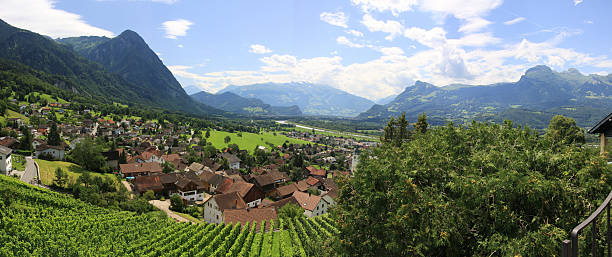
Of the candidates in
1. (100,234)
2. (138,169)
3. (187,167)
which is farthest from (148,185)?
(100,234)

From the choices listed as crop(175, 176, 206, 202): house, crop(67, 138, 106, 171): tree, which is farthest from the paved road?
crop(175, 176, 206, 202): house

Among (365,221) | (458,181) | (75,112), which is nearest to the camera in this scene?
(458,181)

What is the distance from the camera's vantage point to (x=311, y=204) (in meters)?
45.0

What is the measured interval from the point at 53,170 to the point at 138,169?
13.8m

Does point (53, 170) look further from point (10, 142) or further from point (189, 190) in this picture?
point (189, 190)

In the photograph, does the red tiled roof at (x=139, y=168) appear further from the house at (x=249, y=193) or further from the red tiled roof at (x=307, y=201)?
the red tiled roof at (x=307, y=201)

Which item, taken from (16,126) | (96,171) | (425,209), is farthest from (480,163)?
(16,126)

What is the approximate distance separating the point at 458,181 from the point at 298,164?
238ft

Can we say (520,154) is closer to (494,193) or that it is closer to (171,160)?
(494,193)

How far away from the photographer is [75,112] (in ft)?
366

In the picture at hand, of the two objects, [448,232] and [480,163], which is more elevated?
[480,163]

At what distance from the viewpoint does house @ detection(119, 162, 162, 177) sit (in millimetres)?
57031

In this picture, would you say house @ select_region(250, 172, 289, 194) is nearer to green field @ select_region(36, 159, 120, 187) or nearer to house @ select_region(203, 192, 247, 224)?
house @ select_region(203, 192, 247, 224)

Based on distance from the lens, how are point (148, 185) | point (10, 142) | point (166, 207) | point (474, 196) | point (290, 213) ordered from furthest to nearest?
point (10, 142), point (148, 185), point (166, 207), point (290, 213), point (474, 196)
